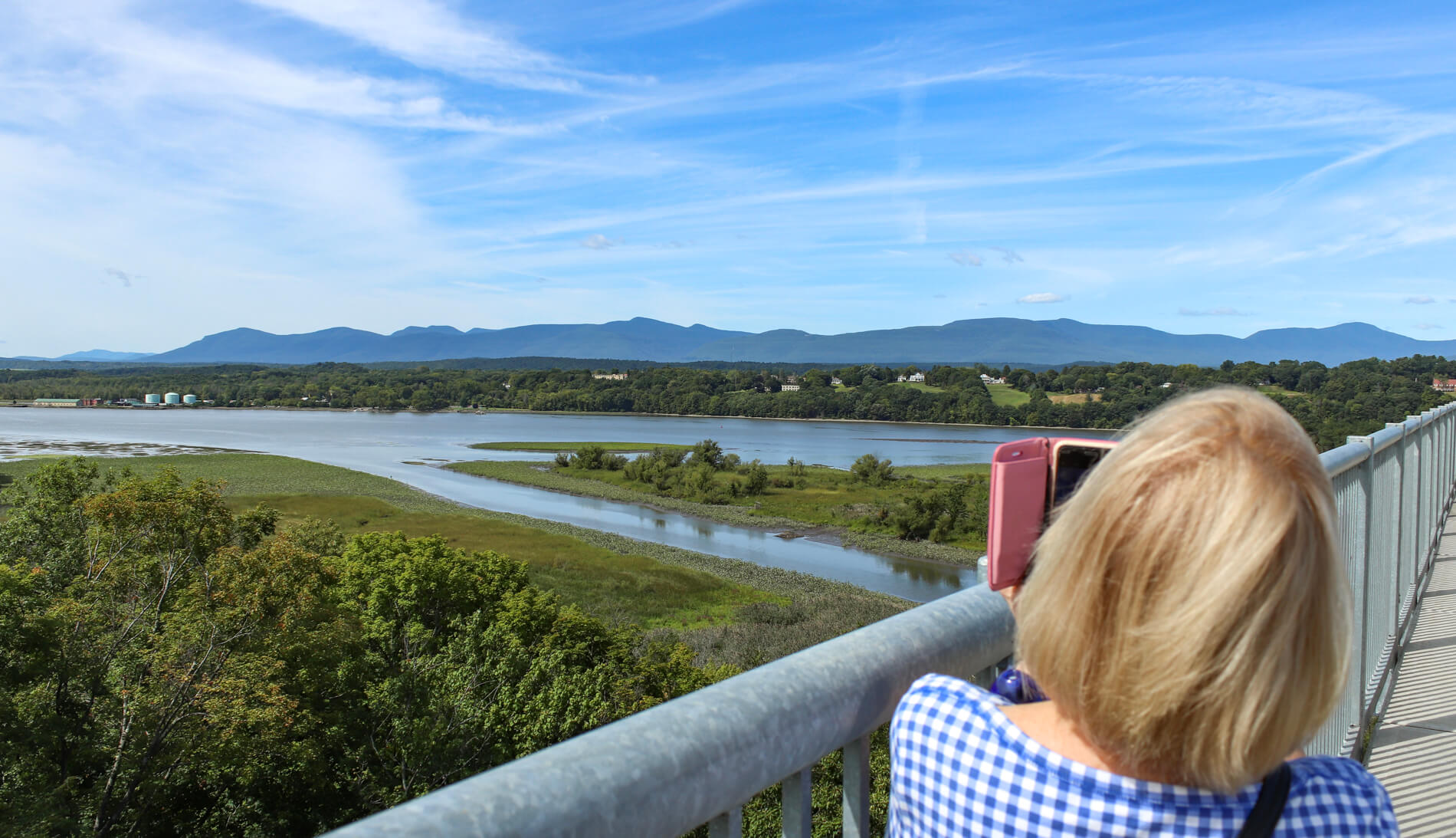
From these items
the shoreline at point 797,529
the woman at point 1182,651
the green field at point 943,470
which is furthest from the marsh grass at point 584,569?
the green field at point 943,470

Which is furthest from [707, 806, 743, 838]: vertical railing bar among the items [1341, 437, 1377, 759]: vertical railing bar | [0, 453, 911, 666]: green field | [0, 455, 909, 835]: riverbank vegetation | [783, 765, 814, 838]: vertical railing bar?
[0, 453, 911, 666]: green field

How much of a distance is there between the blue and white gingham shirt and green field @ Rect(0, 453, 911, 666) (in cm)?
2067

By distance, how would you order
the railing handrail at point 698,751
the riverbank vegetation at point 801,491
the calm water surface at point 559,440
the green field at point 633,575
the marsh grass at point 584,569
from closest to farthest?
1. the railing handrail at point 698,751
2. the green field at point 633,575
3. the marsh grass at point 584,569
4. the calm water surface at point 559,440
5. the riverbank vegetation at point 801,491


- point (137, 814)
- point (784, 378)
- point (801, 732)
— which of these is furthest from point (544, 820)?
point (784, 378)

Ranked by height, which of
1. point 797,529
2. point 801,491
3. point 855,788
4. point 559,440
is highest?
point 855,788

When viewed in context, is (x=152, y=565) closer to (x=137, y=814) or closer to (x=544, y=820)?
(x=137, y=814)

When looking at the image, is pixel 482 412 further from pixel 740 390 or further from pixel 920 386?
pixel 920 386

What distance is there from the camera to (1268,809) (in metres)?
1.07

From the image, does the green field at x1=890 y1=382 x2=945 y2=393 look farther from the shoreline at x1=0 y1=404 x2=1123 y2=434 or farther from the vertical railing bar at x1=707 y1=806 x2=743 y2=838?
the vertical railing bar at x1=707 y1=806 x2=743 y2=838

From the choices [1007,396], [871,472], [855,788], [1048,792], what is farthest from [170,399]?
[1048,792]

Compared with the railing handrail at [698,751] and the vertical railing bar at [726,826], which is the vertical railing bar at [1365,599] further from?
the vertical railing bar at [726,826]

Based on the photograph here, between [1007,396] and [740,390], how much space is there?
46373 millimetres

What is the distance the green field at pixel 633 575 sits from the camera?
27.2 meters

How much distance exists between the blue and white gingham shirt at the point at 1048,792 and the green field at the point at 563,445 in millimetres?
82812
